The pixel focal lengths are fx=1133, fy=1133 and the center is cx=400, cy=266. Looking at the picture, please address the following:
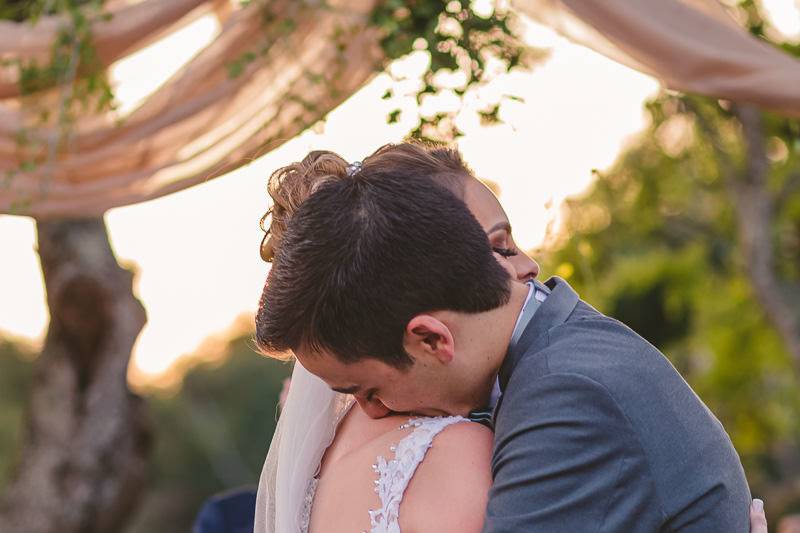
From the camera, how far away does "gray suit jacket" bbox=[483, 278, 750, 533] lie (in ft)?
5.99

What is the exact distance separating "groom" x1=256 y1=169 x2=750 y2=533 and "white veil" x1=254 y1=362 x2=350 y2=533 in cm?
43

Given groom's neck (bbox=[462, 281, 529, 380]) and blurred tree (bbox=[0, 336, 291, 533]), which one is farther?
blurred tree (bbox=[0, 336, 291, 533])

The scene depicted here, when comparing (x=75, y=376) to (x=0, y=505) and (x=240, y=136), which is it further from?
(x=240, y=136)

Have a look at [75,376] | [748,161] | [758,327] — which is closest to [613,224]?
[758,327]

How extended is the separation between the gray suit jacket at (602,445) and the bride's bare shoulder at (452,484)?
0.32 ft

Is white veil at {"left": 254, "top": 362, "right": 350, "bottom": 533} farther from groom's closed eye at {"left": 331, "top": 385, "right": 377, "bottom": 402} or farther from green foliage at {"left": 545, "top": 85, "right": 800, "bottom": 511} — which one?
green foliage at {"left": 545, "top": 85, "right": 800, "bottom": 511}

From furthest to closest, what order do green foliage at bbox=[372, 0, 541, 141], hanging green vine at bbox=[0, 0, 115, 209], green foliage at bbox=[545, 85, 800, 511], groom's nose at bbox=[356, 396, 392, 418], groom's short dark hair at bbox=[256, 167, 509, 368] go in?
green foliage at bbox=[545, 85, 800, 511]
hanging green vine at bbox=[0, 0, 115, 209]
green foliage at bbox=[372, 0, 541, 141]
groom's nose at bbox=[356, 396, 392, 418]
groom's short dark hair at bbox=[256, 167, 509, 368]

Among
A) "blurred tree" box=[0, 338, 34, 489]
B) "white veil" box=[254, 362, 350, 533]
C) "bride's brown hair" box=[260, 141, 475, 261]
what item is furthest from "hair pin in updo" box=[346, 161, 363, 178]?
Answer: "blurred tree" box=[0, 338, 34, 489]

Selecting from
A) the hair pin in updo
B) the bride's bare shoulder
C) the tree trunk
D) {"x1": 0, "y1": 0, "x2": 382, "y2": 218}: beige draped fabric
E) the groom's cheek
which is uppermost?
the hair pin in updo

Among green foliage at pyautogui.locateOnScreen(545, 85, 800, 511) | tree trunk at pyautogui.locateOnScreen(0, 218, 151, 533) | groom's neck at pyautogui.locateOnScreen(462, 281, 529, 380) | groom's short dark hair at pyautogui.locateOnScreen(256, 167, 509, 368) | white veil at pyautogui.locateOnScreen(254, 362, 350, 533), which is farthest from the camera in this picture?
green foliage at pyautogui.locateOnScreen(545, 85, 800, 511)

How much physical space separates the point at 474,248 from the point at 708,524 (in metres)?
0.62

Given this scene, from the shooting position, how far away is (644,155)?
1502cm

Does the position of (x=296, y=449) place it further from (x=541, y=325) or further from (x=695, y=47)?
(x=695, y=47)

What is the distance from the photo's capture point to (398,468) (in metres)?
2.10
